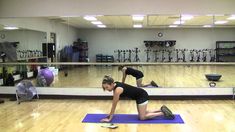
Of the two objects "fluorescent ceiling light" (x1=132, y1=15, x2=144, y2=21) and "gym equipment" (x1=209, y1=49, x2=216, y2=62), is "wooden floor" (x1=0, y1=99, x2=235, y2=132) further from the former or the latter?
"fluorescent ceiling light" (x1=132, y1=15, x2=144, y2=21)

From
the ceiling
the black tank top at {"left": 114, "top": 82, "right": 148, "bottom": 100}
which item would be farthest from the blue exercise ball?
the black tank top at {"left": 114, "top": 82, "right": 148, "bottom": 100}

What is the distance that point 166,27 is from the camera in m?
7.89

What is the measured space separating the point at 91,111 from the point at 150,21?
9.70ft

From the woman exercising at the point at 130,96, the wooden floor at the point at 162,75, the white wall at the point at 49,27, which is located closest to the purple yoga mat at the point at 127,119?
the woman exercising at the point at 130,96

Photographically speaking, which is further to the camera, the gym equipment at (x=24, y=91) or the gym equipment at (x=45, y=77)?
the gym equipment at (x=45, y=77)

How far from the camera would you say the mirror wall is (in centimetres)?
776

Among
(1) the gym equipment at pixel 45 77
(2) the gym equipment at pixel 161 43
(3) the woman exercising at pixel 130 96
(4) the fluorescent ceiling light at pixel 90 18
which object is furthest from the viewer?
(2) the gym equipment at pixel 161 43

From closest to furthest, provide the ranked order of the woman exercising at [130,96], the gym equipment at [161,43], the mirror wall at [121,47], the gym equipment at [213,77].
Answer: the woman exercising at [130,96], the mirror wall at [121,47], the gym equipment at [161,43], the gym equipment at [213,77]

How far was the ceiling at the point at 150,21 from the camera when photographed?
753 cm

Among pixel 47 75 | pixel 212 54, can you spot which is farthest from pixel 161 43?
pixel 47 75

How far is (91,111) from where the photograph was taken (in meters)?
6.30

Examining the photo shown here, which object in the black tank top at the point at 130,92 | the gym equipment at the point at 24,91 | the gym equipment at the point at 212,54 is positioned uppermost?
the gym equipment at the point at 212,54

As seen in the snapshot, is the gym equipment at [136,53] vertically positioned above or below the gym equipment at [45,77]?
above

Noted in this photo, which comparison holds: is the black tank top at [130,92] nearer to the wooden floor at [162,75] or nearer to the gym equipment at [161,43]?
the wooden floor at [162,75]
